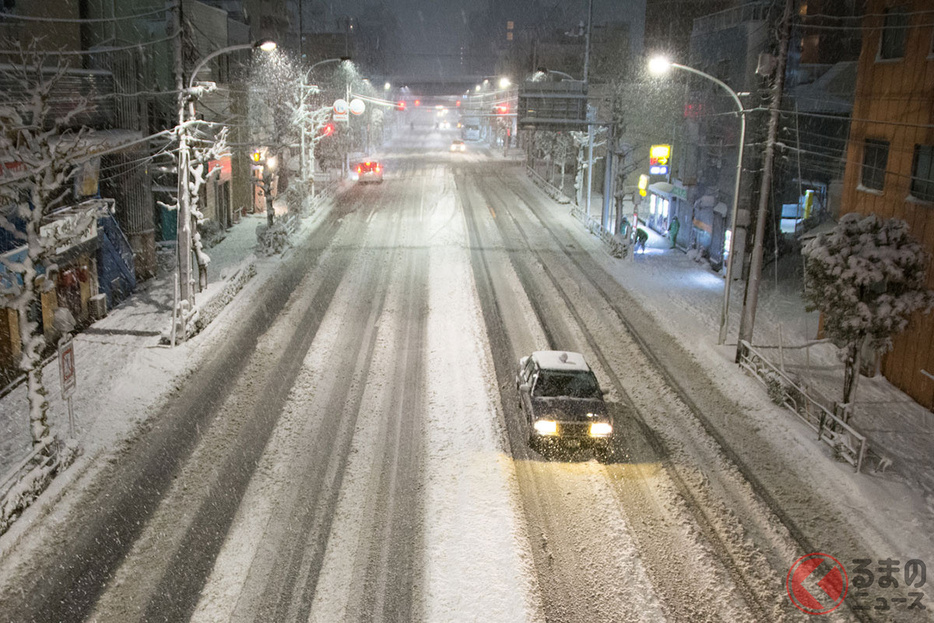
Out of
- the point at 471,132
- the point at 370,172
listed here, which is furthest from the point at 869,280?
the point at 471,132

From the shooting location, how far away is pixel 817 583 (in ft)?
34.0

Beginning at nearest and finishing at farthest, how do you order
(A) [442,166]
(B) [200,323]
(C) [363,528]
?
(C) [363,528]
(B) [200,323]
(A) [442,166]

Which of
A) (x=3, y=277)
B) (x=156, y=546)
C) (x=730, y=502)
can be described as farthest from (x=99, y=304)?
(x=730, y=502)

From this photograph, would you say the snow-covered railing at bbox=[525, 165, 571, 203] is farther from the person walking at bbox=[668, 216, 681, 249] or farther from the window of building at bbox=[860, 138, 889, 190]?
the window of building at bbox=[860, 138, 889, 190]

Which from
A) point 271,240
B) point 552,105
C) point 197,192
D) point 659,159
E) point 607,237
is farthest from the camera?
point 659,159

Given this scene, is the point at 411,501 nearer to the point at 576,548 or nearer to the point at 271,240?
the point at 576,548

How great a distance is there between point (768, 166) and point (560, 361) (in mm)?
7590

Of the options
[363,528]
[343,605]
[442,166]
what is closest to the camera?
[343,605]

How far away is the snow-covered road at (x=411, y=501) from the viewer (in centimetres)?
992

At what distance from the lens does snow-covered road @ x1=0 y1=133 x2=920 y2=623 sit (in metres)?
9.92

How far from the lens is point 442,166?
6938 centimetres

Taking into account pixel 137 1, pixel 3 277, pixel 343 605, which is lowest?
pixel 343 605

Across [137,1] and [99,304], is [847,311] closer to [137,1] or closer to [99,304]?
[99,304]

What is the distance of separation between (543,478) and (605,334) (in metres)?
9.40
